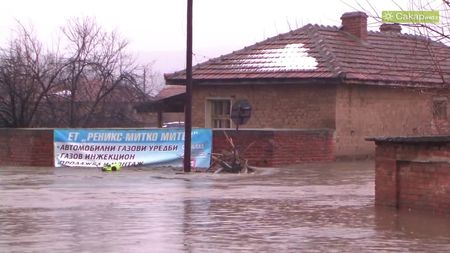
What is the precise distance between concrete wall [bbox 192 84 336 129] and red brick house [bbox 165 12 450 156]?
35 millimetres

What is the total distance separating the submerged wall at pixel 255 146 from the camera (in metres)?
24.3

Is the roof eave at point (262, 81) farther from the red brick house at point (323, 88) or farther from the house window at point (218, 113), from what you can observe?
the house window at point (218, 113)

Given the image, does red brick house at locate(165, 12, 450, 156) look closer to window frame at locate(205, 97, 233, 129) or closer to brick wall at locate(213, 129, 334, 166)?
window frame at locate(205, 97, 233, 129)

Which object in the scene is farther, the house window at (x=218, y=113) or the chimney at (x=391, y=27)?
the house window at (x=218, y=113)

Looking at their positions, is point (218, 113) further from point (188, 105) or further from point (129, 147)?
point (188, 105)

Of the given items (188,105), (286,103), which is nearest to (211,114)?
(286,103)

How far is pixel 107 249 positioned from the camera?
935 cm

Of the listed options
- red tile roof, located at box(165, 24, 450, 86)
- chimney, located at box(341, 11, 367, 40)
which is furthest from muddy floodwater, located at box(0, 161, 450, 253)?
chimney, located at box(341, 11, 367, 40)

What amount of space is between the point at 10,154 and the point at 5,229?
1684 centimetres

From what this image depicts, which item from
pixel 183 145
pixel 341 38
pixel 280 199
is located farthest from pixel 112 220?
pixel 341 38

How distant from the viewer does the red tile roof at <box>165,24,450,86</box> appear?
89.8ft

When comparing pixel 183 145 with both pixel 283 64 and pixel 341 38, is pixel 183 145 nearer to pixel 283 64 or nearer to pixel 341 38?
pixel 283 64

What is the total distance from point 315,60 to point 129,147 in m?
7.71

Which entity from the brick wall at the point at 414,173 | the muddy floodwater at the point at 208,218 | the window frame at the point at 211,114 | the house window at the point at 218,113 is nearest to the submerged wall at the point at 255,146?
the muddy floodwater at the point at 208,218
